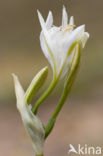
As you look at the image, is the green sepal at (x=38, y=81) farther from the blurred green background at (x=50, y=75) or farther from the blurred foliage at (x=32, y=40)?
the blurred foliage at (x=32, y=40)

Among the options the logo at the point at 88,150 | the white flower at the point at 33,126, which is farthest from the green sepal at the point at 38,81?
the logo at the point at 88,150

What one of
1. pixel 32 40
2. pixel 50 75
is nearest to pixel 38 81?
pixel 50 75

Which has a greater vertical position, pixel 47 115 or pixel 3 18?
pixel 3 18

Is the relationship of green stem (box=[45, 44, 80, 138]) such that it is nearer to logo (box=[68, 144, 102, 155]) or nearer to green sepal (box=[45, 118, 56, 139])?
green sepal (box=[45, 118, 56, 139])

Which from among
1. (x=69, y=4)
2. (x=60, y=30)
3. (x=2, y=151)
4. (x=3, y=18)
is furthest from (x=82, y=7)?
(x=60, y=30)

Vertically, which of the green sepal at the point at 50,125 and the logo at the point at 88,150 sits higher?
the green sepal at the point at 50,125

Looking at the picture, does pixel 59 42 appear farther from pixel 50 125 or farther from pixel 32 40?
pixel 32 40

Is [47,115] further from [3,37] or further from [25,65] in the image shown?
[3,37]

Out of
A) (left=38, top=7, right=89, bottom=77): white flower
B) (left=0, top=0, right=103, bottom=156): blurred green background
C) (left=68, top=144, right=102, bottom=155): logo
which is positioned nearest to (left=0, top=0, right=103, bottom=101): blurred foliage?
(left=0, top=0, right=103, bottom=156): blurred green background
